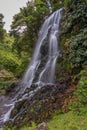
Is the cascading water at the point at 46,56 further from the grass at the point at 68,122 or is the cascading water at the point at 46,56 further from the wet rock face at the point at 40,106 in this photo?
the grass at the point at 68,122

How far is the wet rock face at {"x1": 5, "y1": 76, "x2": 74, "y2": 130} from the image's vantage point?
1120cm

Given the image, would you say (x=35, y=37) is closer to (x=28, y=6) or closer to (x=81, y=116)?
(x=28, y=6)

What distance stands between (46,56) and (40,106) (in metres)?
9.35

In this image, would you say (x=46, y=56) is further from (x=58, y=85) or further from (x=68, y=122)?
(x=68, y=122)

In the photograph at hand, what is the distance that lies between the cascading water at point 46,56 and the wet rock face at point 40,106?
4.07 meters

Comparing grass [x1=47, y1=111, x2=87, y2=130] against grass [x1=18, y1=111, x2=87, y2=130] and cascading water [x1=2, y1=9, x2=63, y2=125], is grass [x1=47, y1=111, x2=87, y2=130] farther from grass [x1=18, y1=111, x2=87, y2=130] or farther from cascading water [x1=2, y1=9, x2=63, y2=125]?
cascading water [x1=2, y1=9, x2=63, y2=125]

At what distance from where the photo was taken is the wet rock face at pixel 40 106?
36.7 feet

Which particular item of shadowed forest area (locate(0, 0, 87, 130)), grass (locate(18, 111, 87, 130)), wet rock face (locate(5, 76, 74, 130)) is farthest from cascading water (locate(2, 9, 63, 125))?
grass (locate(18, 111, 87, 130))

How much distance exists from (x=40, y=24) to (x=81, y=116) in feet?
58.1

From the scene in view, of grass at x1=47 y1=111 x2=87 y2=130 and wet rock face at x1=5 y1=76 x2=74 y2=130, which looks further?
wet rock face at x1=5 y1=76 x2=74 y2=130

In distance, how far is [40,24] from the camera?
26266mm

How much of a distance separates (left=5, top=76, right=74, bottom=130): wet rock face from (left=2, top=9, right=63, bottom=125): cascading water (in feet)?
13.3

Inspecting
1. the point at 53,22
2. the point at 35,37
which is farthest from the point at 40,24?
the point at 53,22

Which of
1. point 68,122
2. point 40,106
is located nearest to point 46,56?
point 40,106
